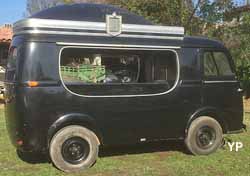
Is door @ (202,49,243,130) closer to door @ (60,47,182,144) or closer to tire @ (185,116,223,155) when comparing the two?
tire @ (185,116,223,155)

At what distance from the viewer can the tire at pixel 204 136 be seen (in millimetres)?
10109

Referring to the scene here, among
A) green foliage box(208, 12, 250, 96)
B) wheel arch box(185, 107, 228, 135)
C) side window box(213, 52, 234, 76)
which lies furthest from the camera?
green foliage box(208, 12, 250, 96)

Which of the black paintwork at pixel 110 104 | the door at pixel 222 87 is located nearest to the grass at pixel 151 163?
the black paintwork at pixel 110 104

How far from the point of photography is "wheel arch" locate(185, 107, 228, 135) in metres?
10.0

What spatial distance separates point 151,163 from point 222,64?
2.35m

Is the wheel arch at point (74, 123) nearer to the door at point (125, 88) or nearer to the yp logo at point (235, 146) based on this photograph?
the door at point (125, 88)

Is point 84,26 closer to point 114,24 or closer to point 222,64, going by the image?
point 114,24

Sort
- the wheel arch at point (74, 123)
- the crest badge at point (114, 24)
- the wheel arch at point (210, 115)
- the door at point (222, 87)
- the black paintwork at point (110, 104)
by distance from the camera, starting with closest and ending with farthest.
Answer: the black paintwork at point (110, 104) → the wheel arch at point (74, 123) → the crest badge at point (114, 24) → the wheel arch at point (210, 115) → the door at point (222, 87)

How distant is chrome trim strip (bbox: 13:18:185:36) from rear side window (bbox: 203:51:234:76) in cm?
75

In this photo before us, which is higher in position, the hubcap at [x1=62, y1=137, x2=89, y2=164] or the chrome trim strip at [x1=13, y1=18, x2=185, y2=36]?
the chrome trim strip at [x1=13, y1=18, x2=185, y2=36]

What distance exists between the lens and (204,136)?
10297mm

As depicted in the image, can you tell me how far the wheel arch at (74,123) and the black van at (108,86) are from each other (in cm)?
2

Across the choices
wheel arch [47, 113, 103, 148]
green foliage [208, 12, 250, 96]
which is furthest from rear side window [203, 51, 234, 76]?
green foliage [208, 12, 250, 96]

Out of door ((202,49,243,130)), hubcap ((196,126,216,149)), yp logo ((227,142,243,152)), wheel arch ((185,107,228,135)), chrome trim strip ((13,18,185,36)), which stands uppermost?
chrome trim strip ((13,18,185,36))
